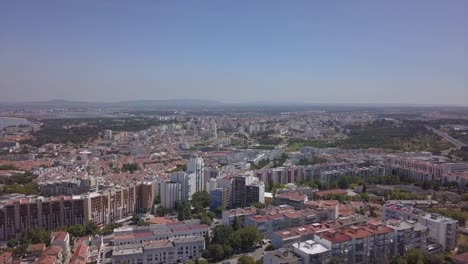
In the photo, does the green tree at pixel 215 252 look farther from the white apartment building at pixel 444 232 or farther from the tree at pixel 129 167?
the tree at pixel 129 167

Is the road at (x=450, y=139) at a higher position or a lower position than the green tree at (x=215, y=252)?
higher

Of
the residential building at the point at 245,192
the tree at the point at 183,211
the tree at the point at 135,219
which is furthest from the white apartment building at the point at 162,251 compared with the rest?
the residential building at the point at 245,192

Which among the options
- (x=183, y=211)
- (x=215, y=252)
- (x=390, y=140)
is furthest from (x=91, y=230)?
(x=390, y=140)

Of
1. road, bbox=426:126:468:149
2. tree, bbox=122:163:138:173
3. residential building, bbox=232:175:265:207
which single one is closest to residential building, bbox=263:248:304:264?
residential building, bbox=232:175:265:207

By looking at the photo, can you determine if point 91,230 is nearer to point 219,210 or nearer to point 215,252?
point 215,252

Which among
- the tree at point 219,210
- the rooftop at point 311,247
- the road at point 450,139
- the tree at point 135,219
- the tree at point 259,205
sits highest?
the road at point 450,139

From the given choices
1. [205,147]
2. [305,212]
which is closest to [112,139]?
[205,147]

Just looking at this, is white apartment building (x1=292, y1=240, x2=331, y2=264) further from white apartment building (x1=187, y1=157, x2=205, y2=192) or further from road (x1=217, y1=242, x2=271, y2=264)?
white apartment building (x1=187, y1=157, x2=205, y2=192)

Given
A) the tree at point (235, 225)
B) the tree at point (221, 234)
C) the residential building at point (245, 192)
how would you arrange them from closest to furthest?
the tree at point (221, 234) < the tree at point (235, 225) < the residential building at point (245, 192)

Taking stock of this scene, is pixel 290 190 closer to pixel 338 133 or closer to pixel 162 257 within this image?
pixel 162 257

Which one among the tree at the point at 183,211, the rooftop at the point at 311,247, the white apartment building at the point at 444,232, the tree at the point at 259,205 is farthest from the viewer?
the tree at the point at 259,205

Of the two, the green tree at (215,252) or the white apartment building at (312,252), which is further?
the green tree at (215,252)
